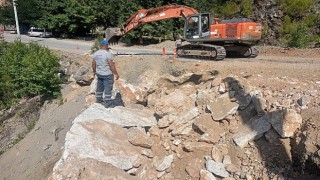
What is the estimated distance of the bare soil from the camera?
Result: 24.6 feet

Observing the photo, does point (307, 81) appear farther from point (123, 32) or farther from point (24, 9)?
point (24, 9)

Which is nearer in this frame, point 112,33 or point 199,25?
point 199,25

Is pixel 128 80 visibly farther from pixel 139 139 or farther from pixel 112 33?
pixel 139 139

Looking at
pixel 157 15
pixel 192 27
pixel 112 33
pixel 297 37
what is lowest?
pixel 297 37

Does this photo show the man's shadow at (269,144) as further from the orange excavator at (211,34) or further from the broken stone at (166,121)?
the orange excavator at (211,34)

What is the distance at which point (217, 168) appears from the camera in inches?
220

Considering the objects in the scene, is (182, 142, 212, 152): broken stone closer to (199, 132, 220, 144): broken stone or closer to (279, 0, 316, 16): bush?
(199, 132, 220, 144): broken stone

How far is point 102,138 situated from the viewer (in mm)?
6367

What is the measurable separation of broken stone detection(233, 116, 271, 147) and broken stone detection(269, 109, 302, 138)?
7.4 inches

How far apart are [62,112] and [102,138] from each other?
5.47 metres

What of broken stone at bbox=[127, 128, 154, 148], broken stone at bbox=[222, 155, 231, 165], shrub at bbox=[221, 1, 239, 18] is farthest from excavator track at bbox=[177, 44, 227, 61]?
shrub at bbox=[221, 1, 239, 18]

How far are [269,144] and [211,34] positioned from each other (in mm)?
7187

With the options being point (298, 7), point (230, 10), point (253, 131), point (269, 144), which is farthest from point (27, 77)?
point (298, 7)

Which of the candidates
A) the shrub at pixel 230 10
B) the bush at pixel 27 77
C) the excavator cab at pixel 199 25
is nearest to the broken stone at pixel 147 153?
the excavator cab at pixel 199 25
